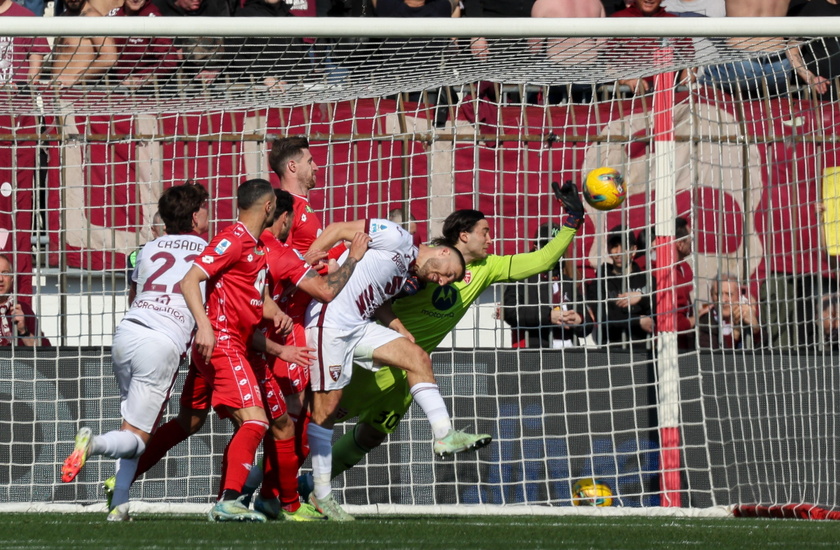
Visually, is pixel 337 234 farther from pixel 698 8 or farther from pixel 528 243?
pixel 698 8

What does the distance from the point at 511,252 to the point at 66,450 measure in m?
3.69

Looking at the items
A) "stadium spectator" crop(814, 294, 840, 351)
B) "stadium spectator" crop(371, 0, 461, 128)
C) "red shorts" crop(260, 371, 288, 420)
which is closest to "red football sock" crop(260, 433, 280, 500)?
"red shorts" crop(260, 371, 288, 420)

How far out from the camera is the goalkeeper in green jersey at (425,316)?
24.6 ft

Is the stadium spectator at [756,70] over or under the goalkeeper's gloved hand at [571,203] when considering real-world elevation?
over

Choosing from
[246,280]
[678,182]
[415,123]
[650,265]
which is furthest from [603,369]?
[246,280]

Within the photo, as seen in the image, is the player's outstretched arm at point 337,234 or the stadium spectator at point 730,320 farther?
the stadium spectator at point 730,320

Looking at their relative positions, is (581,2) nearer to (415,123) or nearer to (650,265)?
(415,123)

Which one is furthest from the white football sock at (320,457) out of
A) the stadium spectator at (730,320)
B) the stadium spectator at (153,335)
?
the stadium spectator at (730,320)

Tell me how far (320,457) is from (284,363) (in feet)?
1.94

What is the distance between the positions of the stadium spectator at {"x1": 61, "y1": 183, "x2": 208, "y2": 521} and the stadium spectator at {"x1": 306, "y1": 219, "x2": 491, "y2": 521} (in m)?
0.77

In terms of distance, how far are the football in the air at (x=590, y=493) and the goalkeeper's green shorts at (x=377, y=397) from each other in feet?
6.06

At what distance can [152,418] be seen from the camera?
256 inches

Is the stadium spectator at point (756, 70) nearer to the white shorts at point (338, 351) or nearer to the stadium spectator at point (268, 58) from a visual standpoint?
the stadium spectator at point (268, 58)

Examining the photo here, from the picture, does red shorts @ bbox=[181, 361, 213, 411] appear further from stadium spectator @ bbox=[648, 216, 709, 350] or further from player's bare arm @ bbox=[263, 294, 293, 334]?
stadium spectator @ bbox=[648, 216, 709, 350]
